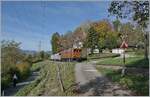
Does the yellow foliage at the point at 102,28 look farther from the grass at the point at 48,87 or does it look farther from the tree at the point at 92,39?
the grass at the point at 48,87

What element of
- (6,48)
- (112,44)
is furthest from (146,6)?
(112,44)

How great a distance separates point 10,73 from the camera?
2992 cm

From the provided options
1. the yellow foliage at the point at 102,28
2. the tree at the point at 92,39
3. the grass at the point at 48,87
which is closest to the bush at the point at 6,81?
the grass at the point at 48,87

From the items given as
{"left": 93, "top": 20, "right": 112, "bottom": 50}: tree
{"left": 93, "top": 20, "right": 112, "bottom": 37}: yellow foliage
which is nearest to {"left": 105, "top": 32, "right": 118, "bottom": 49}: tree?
{"left": 93, "top": 20, "right": 112, "bottom": 50}: tree

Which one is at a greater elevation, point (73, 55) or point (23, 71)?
point (73, 55)

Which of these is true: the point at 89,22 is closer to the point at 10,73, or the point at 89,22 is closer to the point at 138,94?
the point at 10,73

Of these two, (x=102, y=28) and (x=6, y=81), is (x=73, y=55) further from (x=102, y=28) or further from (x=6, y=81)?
(x=6, y=81)

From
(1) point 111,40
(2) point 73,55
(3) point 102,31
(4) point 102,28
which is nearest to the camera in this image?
(2) point 73,55

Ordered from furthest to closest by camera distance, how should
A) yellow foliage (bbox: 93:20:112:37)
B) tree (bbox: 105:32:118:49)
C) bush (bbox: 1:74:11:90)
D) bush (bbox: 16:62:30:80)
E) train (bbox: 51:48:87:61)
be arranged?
1. tree (bbox: 105:32:118:49)
2. yellow foliage (bbox: 93:20:112:37)
3. train (bbox: 51:48:87:61)
4. bush (bbox: 16:62:30:80)
5. bush (bbox: 1:74:11:90)

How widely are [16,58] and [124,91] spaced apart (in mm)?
23569

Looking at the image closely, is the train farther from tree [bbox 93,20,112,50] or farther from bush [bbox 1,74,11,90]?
bush [bbox 1,74,11,90]

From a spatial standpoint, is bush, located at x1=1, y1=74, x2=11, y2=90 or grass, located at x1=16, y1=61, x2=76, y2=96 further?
bush, located at x1=1, y1=74, x2=11, y2=90

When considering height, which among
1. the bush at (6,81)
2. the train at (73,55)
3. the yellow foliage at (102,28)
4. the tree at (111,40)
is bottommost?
the bush at (6,81)

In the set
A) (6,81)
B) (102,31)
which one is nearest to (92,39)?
(102,31)
